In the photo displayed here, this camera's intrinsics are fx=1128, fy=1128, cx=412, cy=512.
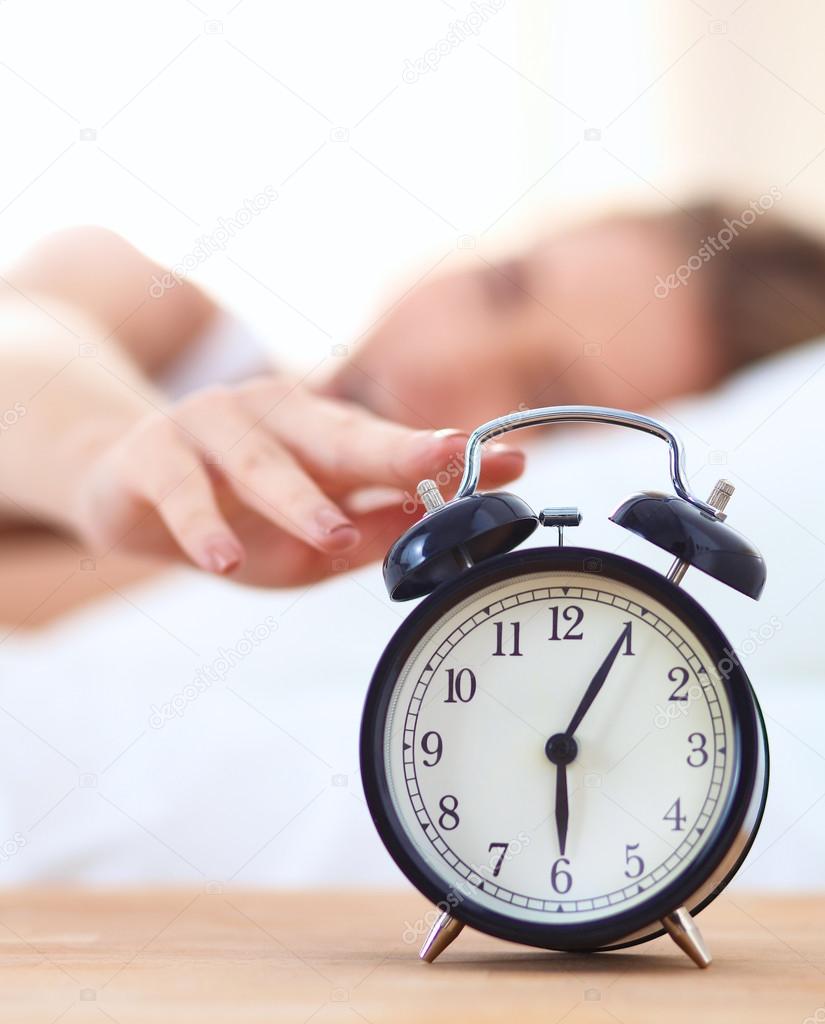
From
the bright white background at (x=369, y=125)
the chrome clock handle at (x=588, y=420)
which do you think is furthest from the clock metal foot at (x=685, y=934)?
the bright white background at (x=369, y=125)

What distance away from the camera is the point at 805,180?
5.13ft

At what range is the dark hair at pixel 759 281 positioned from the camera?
1.54 m

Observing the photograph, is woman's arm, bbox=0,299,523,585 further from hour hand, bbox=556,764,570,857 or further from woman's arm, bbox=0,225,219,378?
hour hand, bbox=556,764,570,857

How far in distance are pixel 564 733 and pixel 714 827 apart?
0.13m

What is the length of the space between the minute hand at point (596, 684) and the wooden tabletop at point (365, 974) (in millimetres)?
173

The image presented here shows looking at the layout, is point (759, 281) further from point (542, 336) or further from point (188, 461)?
point (188, 461)

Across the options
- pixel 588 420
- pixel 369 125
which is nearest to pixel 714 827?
pixel 588 420

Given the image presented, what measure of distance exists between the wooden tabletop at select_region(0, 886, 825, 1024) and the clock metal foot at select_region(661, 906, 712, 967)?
0.6 inches

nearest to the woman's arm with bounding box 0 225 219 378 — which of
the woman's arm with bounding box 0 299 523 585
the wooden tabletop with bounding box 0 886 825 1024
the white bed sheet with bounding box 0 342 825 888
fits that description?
the woman's arm with bounding box 0 299 523 585

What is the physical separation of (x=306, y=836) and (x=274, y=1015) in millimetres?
864

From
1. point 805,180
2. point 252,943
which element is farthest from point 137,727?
point 805,180

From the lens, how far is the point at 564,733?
0.85 m

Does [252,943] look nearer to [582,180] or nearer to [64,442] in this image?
[64,442]

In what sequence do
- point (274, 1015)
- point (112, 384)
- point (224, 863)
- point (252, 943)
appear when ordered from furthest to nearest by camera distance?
1. point (112, 384)
2. point (224, 863)
3. point (252, 943)
4. point (274, 1015)
